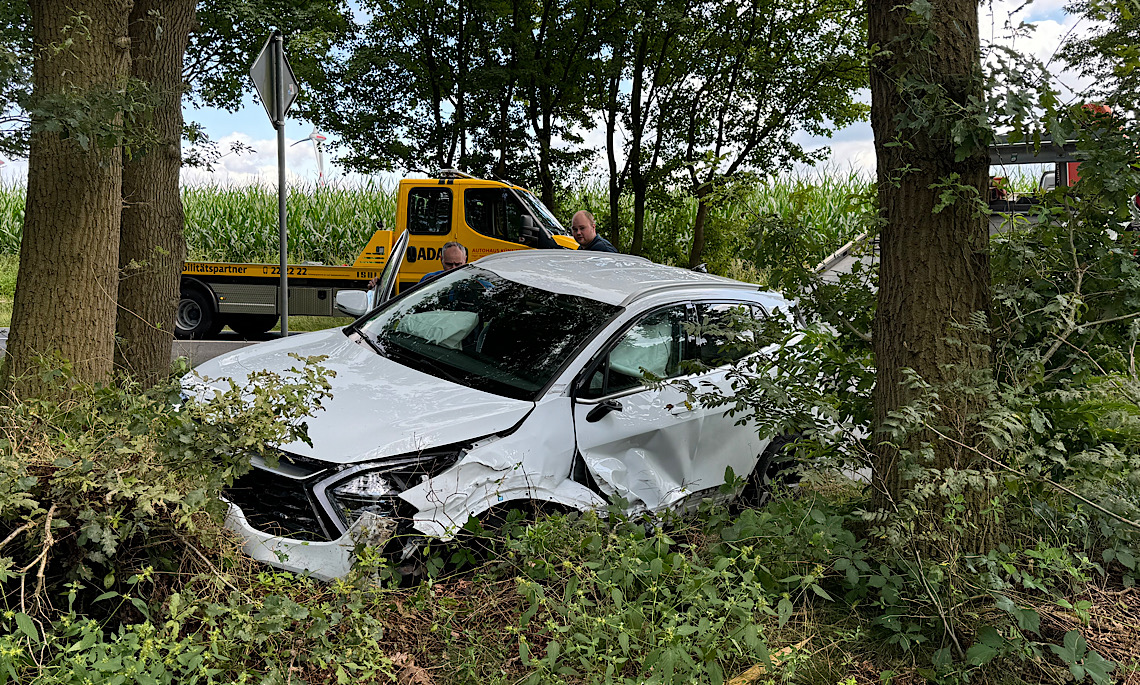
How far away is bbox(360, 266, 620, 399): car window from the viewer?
4.56 meters

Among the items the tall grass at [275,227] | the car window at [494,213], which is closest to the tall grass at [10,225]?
the tall grass at [275,227]

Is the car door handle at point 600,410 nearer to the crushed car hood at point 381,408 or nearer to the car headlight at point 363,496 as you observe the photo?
the crushed car hood at point 381,408

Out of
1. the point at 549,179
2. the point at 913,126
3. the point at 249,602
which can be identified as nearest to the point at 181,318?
the point at 549,179

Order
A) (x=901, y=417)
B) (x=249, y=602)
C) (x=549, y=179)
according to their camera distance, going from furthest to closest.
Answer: (x=549, y=179) → (x=901, y=417) → (x=249, y=602)

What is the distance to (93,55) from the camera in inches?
171

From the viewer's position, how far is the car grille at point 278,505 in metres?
3.64

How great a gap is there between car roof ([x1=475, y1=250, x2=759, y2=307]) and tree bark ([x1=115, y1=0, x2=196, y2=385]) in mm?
2036

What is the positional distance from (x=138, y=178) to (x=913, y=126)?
454cm

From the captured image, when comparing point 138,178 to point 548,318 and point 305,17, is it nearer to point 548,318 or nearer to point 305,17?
point 548,318

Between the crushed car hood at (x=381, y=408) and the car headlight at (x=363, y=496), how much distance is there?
0.30 ft

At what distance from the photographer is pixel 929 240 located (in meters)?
3.71

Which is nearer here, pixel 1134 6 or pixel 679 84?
pixel 1134 6

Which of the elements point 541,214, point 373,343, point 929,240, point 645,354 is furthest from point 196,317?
point 929,240

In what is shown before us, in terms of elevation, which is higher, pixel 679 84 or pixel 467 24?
pixel 467 24
